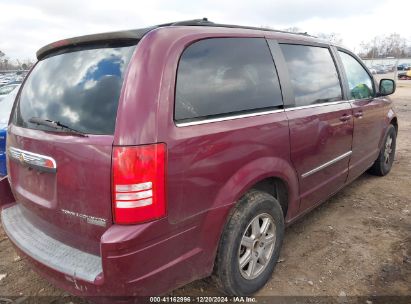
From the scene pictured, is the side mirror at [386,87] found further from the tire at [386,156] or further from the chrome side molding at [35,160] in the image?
the chrome side molding at [35,160]

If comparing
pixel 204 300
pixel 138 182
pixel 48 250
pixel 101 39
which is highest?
pixel 101 39

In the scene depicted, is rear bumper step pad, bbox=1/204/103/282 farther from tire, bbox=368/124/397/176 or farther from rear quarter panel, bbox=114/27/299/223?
tire, bbox=368/124/397/176

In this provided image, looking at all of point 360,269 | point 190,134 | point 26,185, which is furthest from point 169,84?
point 360,269

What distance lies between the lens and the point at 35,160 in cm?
227

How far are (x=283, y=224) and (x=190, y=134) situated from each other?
1.33 meters

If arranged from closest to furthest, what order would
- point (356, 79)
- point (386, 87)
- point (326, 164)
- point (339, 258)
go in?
point (339, 258), point (326, 164), point (356, 79), point (386, 87)

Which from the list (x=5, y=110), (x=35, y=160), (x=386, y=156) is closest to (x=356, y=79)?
(x=386, y=156)

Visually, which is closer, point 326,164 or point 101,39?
point 101,39

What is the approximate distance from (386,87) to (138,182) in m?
4.08

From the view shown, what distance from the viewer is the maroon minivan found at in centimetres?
192

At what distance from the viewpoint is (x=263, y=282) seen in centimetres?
280

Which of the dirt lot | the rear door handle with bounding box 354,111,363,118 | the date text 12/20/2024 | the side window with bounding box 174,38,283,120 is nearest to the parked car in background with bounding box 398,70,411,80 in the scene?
the dirt lot

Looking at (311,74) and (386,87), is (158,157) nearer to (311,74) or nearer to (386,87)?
(311,74)

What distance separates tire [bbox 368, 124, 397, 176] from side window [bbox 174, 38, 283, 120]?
121 inches
